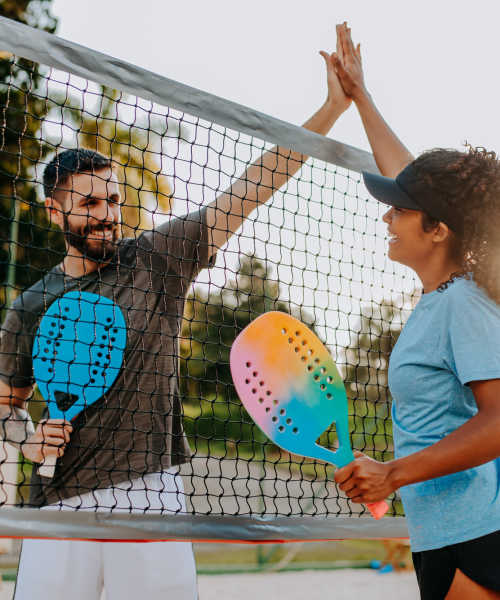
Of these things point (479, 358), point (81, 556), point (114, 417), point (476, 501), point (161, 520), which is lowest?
point (81, 556)

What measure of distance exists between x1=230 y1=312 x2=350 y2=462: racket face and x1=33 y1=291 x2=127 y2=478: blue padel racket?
1.35 ft

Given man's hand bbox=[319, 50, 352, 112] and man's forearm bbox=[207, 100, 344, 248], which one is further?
man's hand bbox=[319, 50, 352, 112]

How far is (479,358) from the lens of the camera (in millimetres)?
1418

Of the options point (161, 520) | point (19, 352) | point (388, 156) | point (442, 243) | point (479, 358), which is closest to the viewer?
point (479, 358)

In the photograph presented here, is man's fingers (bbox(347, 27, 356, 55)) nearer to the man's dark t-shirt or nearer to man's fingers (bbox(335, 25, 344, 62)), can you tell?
man's fingers (bbox(335, 25, 344, 62))

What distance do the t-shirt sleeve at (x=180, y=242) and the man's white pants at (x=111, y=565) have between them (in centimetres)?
65

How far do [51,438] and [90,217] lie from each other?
0.67 metres

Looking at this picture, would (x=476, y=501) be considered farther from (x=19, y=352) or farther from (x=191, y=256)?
(x=19, y=352)

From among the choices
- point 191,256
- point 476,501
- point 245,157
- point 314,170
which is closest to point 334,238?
point 314,170

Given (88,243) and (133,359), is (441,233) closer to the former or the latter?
(133,359)

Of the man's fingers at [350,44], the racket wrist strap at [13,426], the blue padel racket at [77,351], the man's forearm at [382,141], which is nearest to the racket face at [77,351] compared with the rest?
the blue padel racket at [77,351]

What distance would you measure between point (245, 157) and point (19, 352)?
991 millimetres

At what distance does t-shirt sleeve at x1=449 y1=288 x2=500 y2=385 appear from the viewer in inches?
55.6

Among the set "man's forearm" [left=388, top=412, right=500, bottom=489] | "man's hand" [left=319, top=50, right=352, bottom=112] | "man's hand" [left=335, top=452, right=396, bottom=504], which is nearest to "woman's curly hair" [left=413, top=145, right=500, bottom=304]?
"man's forearm" [left=388, top=412, right=500, bottom=489]
